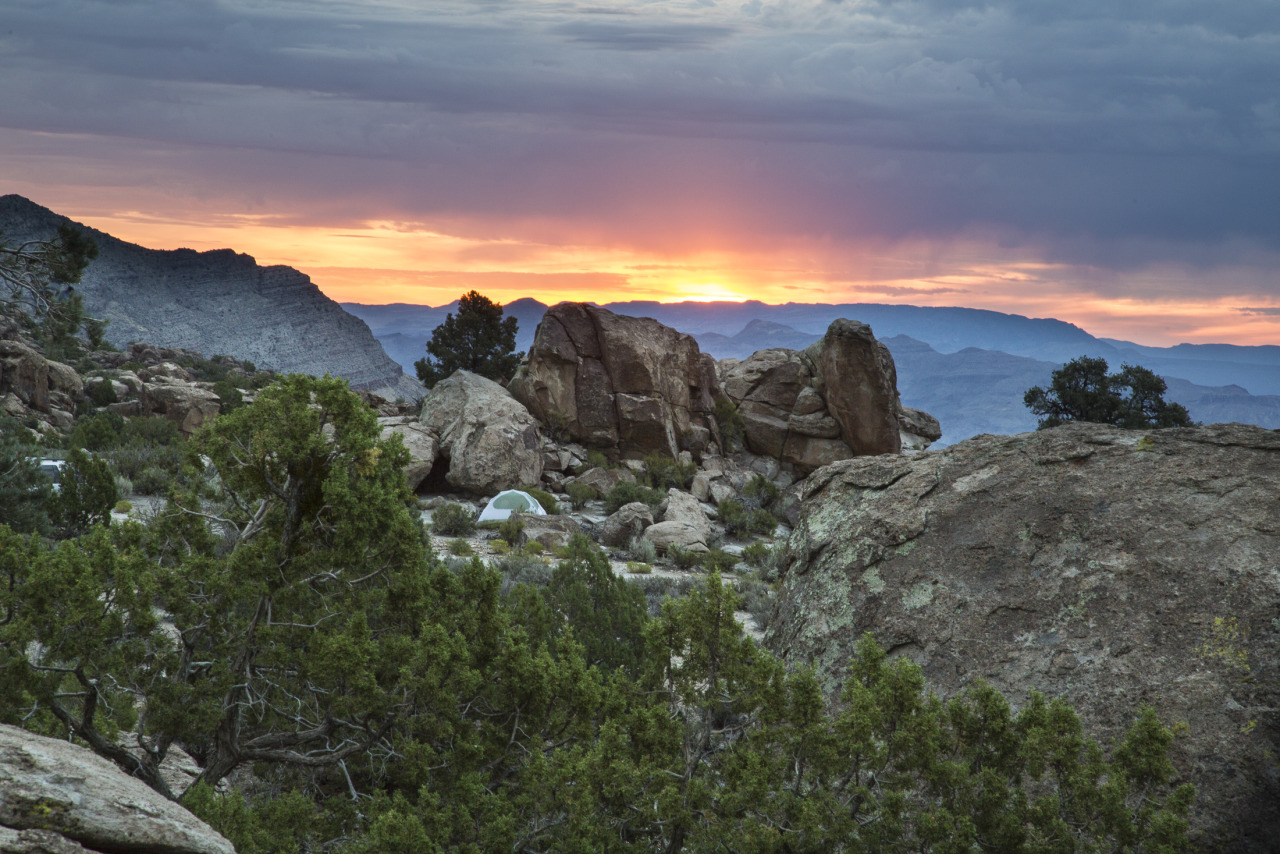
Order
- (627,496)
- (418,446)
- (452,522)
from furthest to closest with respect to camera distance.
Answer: (627,496) < (418,446) < (452,522)

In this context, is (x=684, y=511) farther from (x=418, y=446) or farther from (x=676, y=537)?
(x=418, y=446)

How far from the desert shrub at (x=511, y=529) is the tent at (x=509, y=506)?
1.27m

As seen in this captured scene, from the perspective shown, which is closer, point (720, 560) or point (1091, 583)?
point (1091, 583)

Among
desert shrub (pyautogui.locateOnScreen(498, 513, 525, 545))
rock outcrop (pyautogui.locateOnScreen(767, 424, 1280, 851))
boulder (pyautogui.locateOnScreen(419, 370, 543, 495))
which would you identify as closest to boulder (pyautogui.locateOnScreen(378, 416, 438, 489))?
boulder (pyautogui.locateOnScreen(419, 370, 543, 495))

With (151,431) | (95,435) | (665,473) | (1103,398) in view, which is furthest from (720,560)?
(1103,398)

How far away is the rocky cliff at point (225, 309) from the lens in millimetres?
Result: 104250

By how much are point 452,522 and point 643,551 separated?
15.1 ft

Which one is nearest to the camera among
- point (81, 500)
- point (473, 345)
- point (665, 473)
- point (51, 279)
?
point (81, 500)

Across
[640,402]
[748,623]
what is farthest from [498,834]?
[640,402]

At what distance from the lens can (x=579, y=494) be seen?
79.2ft

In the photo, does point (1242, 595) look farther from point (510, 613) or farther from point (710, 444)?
point (710, 444)

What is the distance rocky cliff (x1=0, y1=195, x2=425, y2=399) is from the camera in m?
104

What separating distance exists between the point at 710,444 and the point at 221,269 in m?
121

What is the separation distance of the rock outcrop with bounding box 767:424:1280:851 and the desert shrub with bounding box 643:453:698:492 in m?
22.4
